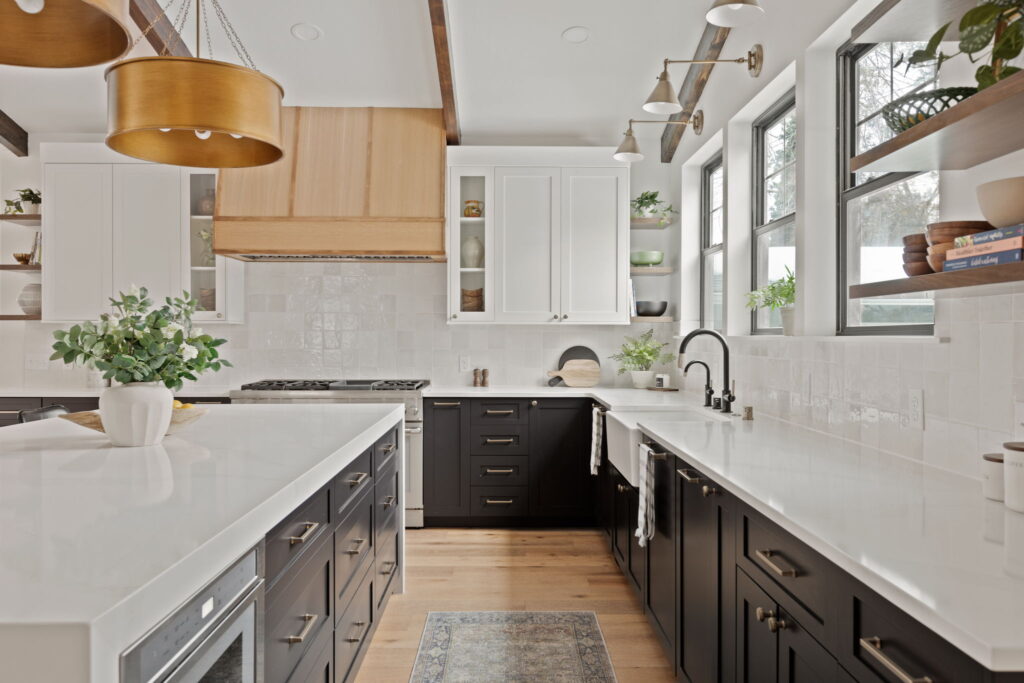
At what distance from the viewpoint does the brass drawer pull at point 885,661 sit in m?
0.95

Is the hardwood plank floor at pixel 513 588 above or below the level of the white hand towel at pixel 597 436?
below

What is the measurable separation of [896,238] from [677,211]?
2445 millimetres

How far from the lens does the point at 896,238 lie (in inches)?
95.1

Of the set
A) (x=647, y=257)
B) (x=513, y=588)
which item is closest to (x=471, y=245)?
(x=647, y=257)

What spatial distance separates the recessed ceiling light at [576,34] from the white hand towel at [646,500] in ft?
8.45

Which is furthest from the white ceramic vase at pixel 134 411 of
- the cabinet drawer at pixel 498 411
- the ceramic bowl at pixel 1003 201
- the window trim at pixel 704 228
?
the window trim at pixel 704 228

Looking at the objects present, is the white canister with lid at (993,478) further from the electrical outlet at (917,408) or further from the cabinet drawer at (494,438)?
the cabinet drawer at (494,438)

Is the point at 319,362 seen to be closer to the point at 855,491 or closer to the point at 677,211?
the point at 677,211

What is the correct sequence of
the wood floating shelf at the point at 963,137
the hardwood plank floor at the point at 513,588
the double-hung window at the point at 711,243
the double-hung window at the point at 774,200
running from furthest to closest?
the double-hung window at the point at 711,243, the double-hung window at the point at 774,200, the hardwood plank floor at the point at 513,588, the wood floating shelf at the point at 963,137

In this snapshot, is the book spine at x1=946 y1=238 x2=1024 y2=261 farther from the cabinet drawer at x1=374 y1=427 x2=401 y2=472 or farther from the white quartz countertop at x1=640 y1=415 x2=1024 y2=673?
the cabinet drawer at x1=374 y1=427 x2=401 y2=472

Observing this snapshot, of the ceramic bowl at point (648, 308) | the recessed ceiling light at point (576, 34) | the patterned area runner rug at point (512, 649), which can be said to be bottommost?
the patterned area runner rug at point (512, 649)

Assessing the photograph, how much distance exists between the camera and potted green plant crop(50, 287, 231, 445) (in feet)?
6.05

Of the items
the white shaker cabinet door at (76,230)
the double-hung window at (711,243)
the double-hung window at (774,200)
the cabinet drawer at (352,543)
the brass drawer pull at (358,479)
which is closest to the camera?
the cabinet drawer at (352,543)

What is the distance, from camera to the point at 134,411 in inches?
75.2
